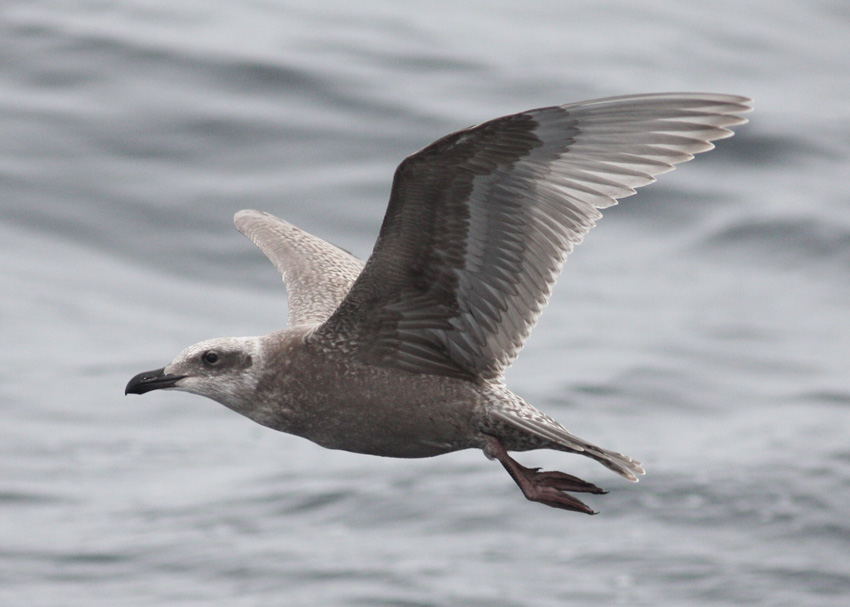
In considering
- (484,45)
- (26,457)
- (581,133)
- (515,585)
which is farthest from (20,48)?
(581,133)

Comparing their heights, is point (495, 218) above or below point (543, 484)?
above

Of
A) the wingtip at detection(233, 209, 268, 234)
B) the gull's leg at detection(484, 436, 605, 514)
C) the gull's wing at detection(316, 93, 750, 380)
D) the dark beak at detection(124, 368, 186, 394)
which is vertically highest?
the wingtip at detection(233, 209, 268, 234)

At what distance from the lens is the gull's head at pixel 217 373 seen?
8281 mm

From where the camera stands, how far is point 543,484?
8.19 metres

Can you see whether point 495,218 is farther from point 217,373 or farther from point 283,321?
point 283,321

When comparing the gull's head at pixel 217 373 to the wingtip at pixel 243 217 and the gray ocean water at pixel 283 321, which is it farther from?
the gray ocean water at pixel 283 321

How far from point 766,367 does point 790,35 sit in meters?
13.5

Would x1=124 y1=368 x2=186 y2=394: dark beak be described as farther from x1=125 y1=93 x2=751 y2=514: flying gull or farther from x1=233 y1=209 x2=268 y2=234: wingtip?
x1=233 y1=209 x2=268 y2=234: wingtip

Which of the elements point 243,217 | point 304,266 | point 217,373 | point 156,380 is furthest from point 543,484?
Result: point 243,217

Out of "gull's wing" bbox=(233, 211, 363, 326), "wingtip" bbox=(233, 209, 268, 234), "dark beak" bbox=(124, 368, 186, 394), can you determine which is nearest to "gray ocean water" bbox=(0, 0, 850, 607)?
"wingtip" bbox=(233, 209, 268, 234)

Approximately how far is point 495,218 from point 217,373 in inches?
71.8

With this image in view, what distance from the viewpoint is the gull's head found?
828 cm

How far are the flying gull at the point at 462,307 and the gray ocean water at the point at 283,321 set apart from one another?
11.1 m

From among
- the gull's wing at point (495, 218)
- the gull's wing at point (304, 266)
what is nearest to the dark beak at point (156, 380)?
the gull's wing at point (495, 218)
